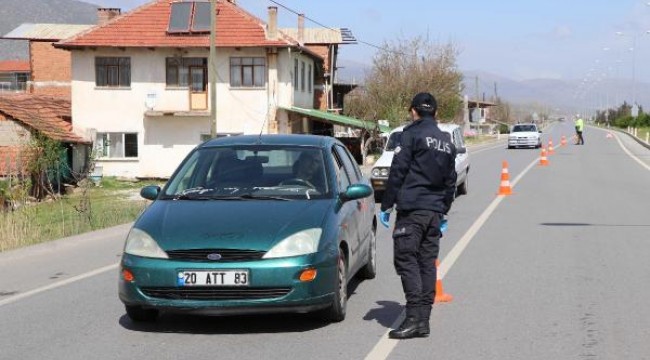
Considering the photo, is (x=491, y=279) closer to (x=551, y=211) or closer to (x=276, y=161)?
(x=276, y=161)

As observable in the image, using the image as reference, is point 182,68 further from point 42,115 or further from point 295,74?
point 42,115

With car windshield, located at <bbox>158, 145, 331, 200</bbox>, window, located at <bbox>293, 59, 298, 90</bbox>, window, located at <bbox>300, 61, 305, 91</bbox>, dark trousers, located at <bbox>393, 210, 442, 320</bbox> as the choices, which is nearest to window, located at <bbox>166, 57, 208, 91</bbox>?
window, located at <bbox>293, 59, 298, 90</bbox>

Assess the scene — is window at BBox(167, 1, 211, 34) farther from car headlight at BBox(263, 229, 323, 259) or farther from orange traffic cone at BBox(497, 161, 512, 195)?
car headlight at BBox(263, 229, 323, 259)

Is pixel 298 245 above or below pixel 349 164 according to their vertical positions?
below

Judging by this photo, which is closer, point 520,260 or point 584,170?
point 520,260

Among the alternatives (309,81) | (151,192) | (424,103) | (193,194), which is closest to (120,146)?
(309,81)

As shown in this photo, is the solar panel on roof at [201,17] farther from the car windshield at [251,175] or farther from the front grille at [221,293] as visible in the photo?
the front grille at [221,293]

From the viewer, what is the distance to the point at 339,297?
7.06m

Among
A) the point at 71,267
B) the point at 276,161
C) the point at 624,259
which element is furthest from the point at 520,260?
the point at 71,267

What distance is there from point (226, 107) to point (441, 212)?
33.2 metres

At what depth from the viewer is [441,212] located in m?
6.57

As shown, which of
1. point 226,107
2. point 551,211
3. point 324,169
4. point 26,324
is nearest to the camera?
point 26,324

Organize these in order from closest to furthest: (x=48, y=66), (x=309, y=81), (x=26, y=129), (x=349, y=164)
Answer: (x=349, y=164) < (x=26, y=129) < (x=309, y=81) < (x=48, y=66)

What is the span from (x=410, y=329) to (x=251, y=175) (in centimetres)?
219
